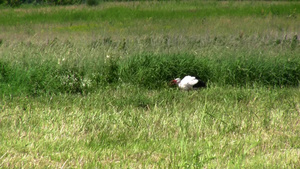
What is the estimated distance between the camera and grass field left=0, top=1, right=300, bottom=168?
2936mm

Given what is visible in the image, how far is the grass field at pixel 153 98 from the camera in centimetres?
294

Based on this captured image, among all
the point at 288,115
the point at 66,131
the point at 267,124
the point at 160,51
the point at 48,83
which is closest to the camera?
the point at 66,131

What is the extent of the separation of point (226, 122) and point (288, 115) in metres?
0.71

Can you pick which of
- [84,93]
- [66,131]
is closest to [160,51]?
[84,93]

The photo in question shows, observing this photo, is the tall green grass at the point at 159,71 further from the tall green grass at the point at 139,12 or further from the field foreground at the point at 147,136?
the tall green grass at the point at 139,12

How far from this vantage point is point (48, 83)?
5254mm

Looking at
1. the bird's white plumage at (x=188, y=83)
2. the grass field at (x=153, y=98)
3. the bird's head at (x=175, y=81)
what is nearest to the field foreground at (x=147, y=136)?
the grass field at (x=153, y=98)

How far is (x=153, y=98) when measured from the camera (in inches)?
193

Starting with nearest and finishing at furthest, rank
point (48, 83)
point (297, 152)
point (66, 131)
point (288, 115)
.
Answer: point (297, 152) < point (66, 131) < point (288, 115) < point (48, 83)

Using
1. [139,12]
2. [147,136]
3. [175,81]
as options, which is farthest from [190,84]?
[139,12]

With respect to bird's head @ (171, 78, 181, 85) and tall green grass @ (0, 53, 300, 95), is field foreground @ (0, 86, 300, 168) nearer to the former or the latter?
tall green grass @ (0, 53, 300, 95)

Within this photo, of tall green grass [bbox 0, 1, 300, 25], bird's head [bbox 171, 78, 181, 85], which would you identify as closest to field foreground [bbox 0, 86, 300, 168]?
bird's head [bbox 171, 78, 181, 85]

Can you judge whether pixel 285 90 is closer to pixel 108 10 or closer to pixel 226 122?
pixel 226 122

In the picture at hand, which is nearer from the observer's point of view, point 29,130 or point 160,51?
point 29,130
